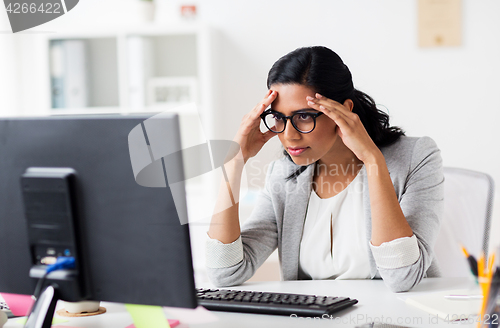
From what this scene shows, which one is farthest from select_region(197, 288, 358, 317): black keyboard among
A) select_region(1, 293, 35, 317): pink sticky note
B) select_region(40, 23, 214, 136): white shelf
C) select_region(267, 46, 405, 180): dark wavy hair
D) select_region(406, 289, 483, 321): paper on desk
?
select_region(40, 23, 214, 136): white shelf

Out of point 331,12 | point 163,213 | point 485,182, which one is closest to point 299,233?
point 485,182

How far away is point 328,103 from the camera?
4.18ft

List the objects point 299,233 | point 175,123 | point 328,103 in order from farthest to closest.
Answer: point 299,233 < point 328,103 < point 175,123

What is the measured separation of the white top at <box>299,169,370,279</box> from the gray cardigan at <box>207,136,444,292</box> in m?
0.03

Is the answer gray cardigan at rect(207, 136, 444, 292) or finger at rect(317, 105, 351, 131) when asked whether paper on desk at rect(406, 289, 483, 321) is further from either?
finger at rect(317, 105, 351, 131)

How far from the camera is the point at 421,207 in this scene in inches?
49.1

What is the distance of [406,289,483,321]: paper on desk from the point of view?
875mm

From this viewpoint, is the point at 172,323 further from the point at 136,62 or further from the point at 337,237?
the point at 136,62

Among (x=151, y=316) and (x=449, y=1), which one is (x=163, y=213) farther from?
(x=449, y=1)

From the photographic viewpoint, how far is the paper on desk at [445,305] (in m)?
0.87

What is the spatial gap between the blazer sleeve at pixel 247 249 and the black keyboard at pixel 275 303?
192 millimetres

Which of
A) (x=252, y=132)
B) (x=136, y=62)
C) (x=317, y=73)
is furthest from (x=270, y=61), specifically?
(x=317, y=73)

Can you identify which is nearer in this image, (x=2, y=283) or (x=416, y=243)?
(x=2, y=283)

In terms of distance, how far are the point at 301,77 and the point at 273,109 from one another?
115 mm
